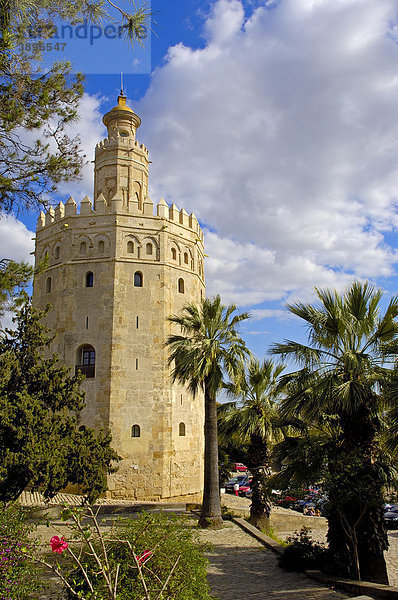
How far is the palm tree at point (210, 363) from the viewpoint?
50.7ft

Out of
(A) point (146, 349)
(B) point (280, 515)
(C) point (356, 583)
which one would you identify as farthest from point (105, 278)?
(C) point (356, 583)

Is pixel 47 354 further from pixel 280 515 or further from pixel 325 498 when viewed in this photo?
pixel 325 498

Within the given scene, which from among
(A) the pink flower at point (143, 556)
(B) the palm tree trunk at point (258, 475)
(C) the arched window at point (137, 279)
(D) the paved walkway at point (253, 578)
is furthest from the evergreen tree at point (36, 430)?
(C) the arched window at point (137, 279)

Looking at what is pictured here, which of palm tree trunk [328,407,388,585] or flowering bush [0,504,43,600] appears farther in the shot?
palm tree trunk [328,407,388,585]

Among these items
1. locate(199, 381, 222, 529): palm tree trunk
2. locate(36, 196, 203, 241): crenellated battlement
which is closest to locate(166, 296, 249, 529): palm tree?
locate(199, 381, 222, 529): palm tree trunk

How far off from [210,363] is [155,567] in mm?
10192

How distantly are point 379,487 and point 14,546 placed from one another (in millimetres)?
7036

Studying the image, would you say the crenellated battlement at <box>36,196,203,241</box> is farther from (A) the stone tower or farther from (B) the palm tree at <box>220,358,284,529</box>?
(B) the palm tree at <box>220,358,284,529</box>

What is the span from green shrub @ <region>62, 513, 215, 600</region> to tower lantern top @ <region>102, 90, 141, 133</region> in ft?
81.0

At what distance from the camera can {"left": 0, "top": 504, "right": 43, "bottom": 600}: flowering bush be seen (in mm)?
5336

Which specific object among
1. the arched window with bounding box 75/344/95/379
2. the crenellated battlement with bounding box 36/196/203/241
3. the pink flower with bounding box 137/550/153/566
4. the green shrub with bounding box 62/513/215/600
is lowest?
the green shrub with bounding box 62/513/215/600

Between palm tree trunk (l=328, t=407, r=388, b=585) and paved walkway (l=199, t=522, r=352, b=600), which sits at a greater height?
palm tree trunk (l=328, t=407, r=388, b=585)

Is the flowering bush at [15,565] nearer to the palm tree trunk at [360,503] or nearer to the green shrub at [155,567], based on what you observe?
the green shrub at [155,567]

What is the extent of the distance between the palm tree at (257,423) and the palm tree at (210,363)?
858 mm
